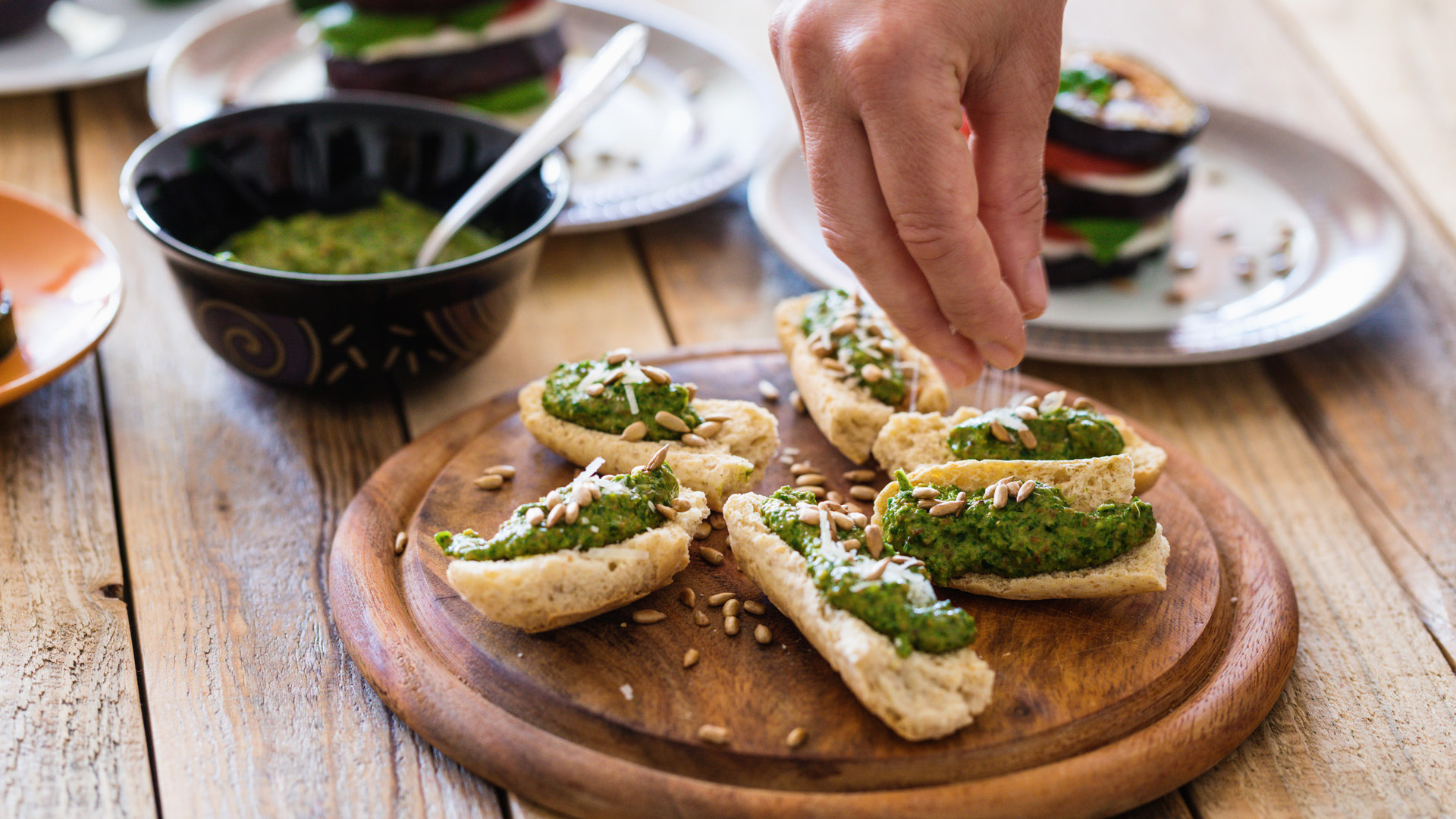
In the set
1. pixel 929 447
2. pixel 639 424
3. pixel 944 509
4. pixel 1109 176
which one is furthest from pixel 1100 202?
pixel 639 424

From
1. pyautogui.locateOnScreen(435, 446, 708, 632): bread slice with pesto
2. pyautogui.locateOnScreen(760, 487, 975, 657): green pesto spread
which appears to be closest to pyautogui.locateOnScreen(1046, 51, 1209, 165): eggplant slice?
pyautogui.locateOnScreen(760, 487, 975, 657): green pesto spread

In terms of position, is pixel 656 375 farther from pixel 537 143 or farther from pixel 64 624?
pixel 64 624

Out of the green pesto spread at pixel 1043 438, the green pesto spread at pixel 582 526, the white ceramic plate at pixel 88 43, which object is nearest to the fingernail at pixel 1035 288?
the green pesto spread at pixel 1043 438

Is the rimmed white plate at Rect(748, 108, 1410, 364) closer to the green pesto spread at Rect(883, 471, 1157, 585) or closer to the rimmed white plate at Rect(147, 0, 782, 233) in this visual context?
the rimmed white plate at Rect(147, 0, 782, 233)

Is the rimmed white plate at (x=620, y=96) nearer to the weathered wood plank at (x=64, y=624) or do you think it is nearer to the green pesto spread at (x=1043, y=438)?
the weathered wood plank at (x=64, y=624)

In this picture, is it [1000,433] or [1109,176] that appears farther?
[1109,176]

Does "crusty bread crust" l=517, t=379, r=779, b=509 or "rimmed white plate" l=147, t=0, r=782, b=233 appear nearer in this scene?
"crusty bread crust" l=517, t=379, r=779, b=509
